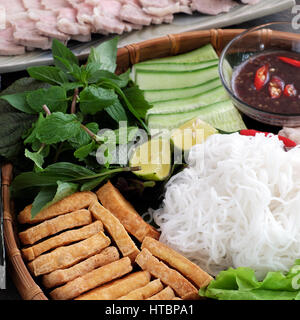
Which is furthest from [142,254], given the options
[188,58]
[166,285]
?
[188,58]

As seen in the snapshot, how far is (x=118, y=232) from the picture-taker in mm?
3406

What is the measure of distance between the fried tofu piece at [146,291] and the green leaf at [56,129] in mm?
1182

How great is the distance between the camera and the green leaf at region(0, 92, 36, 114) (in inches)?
151

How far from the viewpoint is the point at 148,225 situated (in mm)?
3590

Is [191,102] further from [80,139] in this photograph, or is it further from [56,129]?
[56,129]

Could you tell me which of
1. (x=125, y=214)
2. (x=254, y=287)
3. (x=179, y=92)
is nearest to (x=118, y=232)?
(x=125, y=214)

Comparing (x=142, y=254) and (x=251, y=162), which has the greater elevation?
(x=251, y=162)

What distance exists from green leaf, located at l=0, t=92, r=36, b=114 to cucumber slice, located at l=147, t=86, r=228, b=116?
42.0 inches

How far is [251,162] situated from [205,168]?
363mm

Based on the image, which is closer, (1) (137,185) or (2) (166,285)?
(2) (166,285)

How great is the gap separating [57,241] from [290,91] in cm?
248

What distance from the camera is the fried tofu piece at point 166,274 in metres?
3.17

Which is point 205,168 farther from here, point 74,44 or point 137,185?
point 74,44
